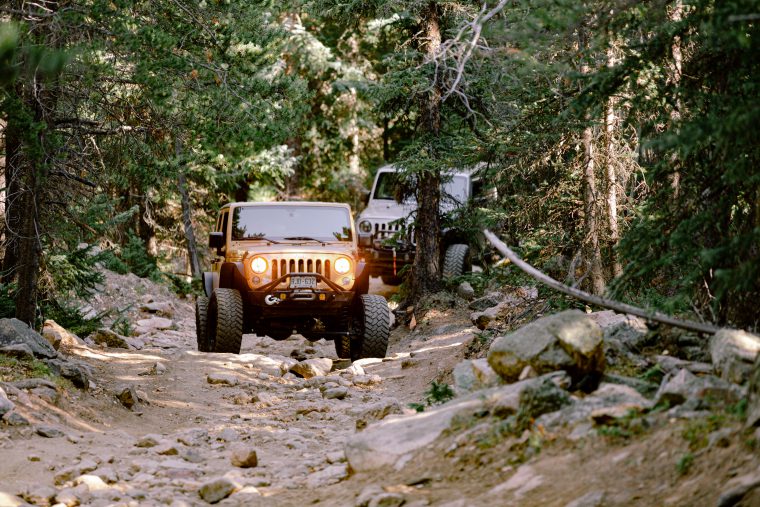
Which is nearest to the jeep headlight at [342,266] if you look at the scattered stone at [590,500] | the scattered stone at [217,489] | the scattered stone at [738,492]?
the scattered stone at [217,489]

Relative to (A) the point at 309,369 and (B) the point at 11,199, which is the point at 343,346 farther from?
(B) the point at 11,199

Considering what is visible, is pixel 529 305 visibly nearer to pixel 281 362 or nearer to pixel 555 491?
pixel 281 362

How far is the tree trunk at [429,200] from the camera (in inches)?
598

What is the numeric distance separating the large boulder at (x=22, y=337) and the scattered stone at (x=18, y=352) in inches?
5.5

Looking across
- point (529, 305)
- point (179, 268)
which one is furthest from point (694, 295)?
point (179, 268)

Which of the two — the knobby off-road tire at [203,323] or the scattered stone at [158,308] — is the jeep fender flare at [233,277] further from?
the scattered stone at [158,308]

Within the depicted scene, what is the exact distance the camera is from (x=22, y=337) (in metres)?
9.38

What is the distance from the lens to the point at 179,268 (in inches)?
1037

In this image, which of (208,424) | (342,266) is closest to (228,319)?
(342,266)

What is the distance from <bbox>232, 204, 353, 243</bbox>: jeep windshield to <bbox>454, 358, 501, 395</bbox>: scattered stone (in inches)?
217

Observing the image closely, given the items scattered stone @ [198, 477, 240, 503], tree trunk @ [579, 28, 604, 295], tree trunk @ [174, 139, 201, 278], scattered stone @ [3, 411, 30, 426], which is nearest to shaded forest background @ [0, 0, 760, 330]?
tree trunk @ [579, 28, 604, 295]

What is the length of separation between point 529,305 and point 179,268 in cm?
1703

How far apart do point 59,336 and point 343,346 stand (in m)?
4.02

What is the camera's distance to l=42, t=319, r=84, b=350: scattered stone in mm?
11484
